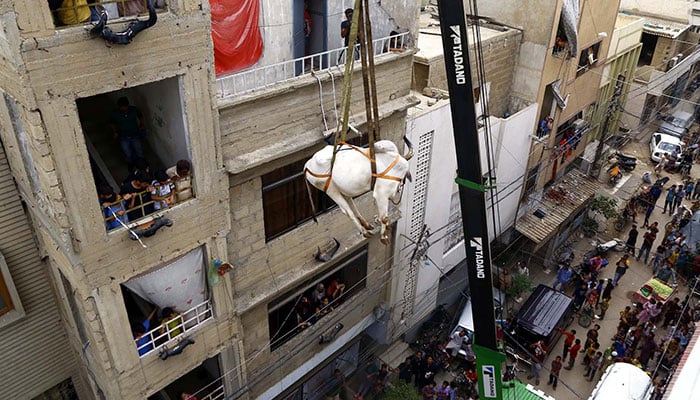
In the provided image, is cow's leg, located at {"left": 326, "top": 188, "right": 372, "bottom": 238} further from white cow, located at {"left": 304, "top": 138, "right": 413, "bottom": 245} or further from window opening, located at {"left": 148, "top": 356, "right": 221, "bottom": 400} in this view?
window opening, located at {"left": 148, "top": 356, "right": 221, "bottom": 400}

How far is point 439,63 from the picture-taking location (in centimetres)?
1916

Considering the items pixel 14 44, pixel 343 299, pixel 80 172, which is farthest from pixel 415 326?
pixel 14 44

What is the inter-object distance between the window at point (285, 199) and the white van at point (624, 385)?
11576 millimetres

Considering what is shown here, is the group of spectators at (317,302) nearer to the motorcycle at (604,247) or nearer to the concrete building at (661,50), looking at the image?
the motorcycle at (604,247)

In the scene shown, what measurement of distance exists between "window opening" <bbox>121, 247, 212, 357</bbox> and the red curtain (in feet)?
14.2

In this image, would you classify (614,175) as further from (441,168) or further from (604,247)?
(441,168)

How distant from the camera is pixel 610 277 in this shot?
26750mm

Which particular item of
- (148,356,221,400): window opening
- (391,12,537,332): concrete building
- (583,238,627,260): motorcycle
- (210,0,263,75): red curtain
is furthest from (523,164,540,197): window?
(148,356,221,400): window opening

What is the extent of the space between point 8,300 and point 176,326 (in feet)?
12.2

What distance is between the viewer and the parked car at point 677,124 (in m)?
39.5

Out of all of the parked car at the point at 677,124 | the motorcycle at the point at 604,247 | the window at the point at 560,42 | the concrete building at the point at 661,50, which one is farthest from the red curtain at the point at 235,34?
the parked car at the point at 677,124

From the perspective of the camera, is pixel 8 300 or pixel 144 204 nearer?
pixel 144 204

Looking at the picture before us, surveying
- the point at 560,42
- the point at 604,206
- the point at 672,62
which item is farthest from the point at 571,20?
the point at 672,62

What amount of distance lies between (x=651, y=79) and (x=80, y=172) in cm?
3936
